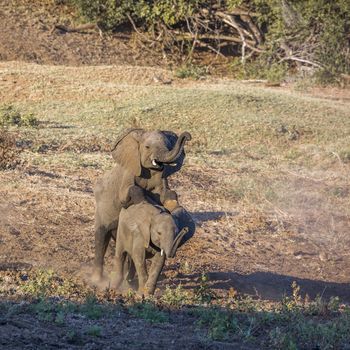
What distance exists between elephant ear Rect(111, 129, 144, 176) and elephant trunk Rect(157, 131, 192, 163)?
344mm

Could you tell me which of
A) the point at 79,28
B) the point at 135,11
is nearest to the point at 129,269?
the point at 135,11

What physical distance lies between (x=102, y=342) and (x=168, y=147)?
2983 mm

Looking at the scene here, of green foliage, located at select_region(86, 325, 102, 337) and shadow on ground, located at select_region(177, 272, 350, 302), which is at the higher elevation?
green foliage, located at select_region(86, 325, 102, 337)

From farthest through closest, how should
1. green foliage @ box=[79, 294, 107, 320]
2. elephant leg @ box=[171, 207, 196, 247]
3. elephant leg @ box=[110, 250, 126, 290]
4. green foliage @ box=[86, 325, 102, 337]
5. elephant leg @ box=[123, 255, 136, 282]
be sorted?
elephant leg @ box=[123, 255, 136, 282] → elephant leg @ box=[110, 250, 126, 290] → elephant leg @ box=[171, 207, 196, 247] → green foliage @ box=[79, 294, 107, 320] → green foliage @ box=[86, 325, 102, 337]

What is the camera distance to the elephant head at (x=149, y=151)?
905 cm

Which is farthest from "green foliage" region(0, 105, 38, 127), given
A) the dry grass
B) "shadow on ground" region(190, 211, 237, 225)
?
"shadow on ground" region(190, 211, 237, 225)

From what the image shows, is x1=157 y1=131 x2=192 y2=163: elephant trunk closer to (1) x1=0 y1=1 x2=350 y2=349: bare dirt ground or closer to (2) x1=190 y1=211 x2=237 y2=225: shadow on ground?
(1) x1=0 y1=1 x2=350 y2=349: bare dirt ground

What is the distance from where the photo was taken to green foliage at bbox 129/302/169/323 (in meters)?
7.43

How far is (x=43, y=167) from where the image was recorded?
44.9 ft

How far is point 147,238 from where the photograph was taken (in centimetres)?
894

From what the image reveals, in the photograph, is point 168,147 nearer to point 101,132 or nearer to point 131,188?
point 131,188

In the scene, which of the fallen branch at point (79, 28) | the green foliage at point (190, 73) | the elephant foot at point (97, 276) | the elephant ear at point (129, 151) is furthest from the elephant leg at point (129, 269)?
the fallen branch at point (79, 28)

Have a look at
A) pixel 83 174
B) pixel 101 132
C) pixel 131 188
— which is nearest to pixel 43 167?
pixel 83 174

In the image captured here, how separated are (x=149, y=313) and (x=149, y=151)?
2096 mm
